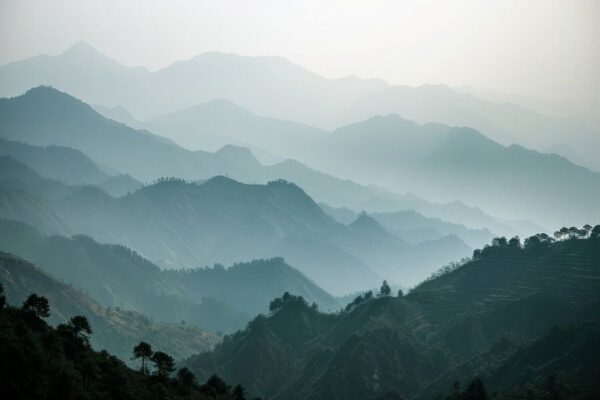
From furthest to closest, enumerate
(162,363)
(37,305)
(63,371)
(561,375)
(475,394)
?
(561,375)
(475,394)
(37,305)
(162,363)
(63,371)

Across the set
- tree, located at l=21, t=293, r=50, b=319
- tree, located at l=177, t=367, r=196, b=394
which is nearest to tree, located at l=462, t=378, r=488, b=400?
tree, located at l=177, t=367, r=196, b=394

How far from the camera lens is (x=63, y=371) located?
12025 cm

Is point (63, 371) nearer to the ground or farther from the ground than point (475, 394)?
nearer to the ground

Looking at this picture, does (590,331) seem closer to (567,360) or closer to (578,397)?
(567,360)

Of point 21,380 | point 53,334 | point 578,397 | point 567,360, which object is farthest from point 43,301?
point 567,360

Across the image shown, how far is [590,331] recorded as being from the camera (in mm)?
197625

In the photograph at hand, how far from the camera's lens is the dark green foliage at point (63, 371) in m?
115

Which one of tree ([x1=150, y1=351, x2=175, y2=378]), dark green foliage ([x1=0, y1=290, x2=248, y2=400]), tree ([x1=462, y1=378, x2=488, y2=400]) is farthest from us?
tree ([x1=462, y1=378, x2=488, y2=400])

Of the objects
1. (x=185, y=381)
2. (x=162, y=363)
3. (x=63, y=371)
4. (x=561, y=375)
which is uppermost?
(x=561, y=375)

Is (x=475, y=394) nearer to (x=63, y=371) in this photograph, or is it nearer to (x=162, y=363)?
(x=162, y=363)

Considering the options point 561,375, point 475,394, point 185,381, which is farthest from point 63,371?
point 561,375

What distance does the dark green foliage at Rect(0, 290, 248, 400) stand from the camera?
115 m

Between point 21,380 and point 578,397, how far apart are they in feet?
399

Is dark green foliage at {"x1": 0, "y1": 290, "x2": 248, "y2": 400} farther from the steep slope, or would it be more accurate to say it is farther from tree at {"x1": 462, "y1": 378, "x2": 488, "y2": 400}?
the steep slope
